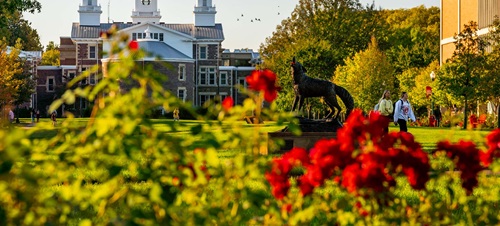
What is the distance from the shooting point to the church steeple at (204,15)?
97.2m

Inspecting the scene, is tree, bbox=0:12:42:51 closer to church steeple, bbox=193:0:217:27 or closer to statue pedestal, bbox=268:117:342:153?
church steeple, bbox=193:0:217:27

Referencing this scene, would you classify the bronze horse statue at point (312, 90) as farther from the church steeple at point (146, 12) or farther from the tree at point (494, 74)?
the church steeple at point (146, 12)

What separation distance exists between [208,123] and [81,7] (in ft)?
310

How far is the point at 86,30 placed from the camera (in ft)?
318

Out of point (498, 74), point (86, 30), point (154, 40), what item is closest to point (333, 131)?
point (498, 74)

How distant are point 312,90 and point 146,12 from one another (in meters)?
83.0

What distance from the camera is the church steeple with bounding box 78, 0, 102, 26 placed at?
9800 centimetres

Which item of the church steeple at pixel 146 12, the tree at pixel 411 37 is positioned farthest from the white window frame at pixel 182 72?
the tree at pixel 411 37

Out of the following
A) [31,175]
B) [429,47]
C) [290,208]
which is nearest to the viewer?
[31,175]

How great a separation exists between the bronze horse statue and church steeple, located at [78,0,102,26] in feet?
258

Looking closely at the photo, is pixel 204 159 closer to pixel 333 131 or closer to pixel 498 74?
pixel 333 131

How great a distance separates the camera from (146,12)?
102750 millimetres

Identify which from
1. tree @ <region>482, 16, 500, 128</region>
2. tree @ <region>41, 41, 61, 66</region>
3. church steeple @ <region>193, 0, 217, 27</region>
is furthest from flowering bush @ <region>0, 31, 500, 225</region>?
tree @ <region>41, 41, 61, 66</region>

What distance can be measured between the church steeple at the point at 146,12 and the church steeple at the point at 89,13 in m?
4.92
